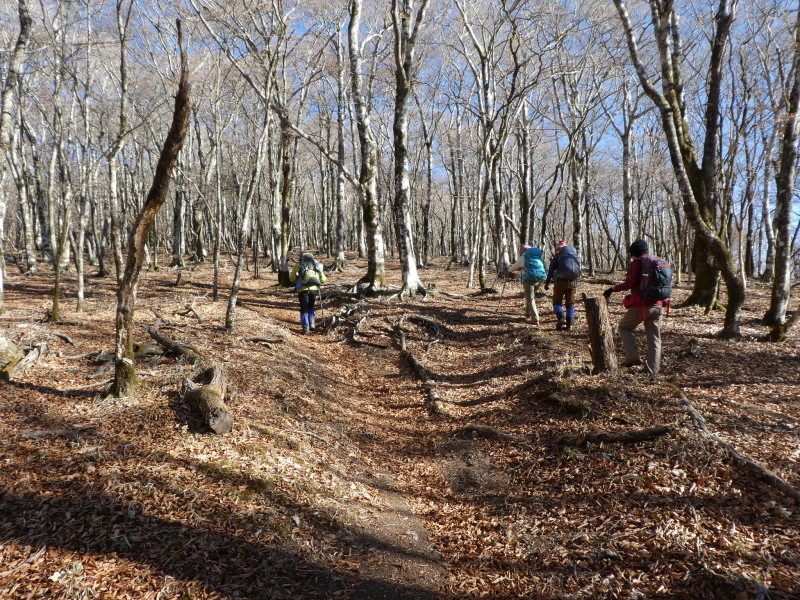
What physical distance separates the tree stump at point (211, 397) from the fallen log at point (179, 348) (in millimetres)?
986

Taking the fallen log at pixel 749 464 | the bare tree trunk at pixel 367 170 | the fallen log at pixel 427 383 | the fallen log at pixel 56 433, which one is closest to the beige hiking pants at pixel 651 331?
A: the fallen log at pixel 749 464

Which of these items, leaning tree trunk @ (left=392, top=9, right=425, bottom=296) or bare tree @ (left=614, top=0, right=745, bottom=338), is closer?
bare tree @ (left=614, top=0, right=745, bottom=338)

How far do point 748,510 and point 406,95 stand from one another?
12105 millimetres

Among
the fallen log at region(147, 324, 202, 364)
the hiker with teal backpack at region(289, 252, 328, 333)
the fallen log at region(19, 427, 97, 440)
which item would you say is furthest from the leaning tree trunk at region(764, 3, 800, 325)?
the fallen log at region(19, 427, 97, 440)

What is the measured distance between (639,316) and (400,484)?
4.25m

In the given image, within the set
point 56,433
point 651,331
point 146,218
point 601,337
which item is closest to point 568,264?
point 651,331

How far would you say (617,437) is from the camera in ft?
14.4

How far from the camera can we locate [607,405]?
5094mm

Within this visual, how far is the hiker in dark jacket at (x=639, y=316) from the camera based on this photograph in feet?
19.9

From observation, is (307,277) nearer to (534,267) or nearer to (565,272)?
(534,267)

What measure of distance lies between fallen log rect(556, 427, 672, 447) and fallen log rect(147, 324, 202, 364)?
5314 mm

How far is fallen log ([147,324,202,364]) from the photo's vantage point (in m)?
6.48

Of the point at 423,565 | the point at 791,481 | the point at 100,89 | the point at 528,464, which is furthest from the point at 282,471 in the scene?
the point at 100,89

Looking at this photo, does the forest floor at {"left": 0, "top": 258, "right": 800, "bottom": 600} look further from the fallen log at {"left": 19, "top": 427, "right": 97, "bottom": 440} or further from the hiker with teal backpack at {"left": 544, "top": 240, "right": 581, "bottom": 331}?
the hiker with teal backpack at {"left": 544, "top": 240, "right": 581, "bottom": 331}
